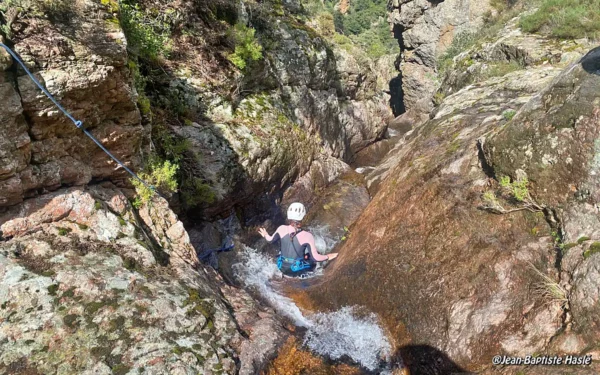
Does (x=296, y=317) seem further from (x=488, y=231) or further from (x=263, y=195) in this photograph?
(x=263, y=195)

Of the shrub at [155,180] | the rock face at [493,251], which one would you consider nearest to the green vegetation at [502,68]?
the rock face at [493,251]

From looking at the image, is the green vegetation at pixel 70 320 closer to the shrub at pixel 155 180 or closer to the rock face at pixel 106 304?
the rock face at pixel 106 304

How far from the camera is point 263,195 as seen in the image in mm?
11047

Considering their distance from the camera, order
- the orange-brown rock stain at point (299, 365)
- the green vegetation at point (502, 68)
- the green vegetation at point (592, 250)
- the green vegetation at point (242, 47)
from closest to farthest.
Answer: the green vegetation at point (592, 250) → the orange-brown rock stain at point (299, 365) → the green vegetation at point (242, 47) → the green vegetation at point (502, 68)

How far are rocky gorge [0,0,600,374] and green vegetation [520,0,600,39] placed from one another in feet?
13.5

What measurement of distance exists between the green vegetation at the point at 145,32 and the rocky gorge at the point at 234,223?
0.06 meters

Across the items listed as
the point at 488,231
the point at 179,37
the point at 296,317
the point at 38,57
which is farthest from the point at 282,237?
the point at 179,37

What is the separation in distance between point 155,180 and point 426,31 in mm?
33661

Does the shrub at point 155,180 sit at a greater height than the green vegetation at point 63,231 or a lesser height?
lesser

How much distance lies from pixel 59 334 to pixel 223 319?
1981 mm

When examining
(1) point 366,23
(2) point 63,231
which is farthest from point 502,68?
(1) point 366,23

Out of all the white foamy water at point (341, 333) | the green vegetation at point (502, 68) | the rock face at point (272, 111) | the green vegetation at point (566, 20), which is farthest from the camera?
the green vegetation at point (502, 68)

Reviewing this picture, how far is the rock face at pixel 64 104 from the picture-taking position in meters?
4.37

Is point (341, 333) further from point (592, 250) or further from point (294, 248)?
point (592, 250)
